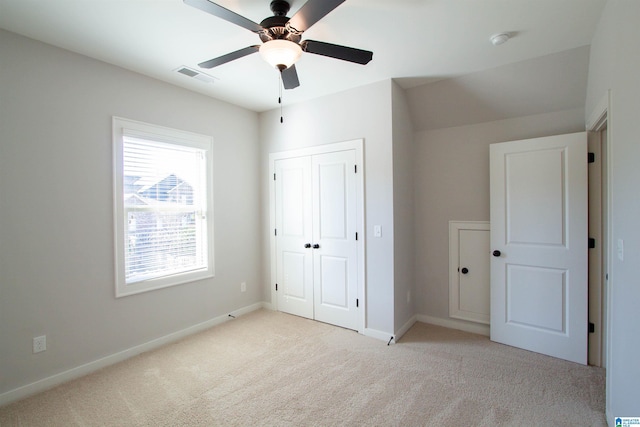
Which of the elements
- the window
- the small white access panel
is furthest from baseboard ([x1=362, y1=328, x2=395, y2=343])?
the window

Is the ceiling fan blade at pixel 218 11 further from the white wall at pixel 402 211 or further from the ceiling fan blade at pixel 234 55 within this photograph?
the white wall at pixel 402 211

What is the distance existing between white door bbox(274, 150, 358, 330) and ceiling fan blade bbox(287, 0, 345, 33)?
1764mm

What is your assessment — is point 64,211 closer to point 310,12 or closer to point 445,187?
point 310,12

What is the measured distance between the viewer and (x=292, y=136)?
3787 millimetres

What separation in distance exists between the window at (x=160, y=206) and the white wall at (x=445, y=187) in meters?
2.61

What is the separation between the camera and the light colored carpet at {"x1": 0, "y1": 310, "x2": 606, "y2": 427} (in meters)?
1.95

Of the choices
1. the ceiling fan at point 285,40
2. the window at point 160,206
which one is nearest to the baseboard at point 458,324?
the window at point 160,206

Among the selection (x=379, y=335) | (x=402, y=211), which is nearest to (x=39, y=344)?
(x=379, y=335)

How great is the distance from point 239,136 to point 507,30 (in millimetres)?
3039

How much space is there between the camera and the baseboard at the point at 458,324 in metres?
3.22

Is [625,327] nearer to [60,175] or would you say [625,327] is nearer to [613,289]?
[613,289]

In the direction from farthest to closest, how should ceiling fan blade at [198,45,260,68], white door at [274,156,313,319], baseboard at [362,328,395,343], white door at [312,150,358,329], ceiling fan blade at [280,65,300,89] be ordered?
white door at [274,156,313,319] → white door at [312,150,358,329] → baseboard at [362,328,395,343] → ceiling fan blade at [280,65,300,89] → ceiling fan blade at [198,45,260,68]

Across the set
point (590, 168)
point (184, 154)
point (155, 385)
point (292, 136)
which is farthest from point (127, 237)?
point (590, 168)

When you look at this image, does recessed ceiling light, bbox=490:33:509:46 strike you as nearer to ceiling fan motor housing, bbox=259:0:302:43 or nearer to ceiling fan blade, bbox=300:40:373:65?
ceiling fan blade, bbox=300:40:373:65
